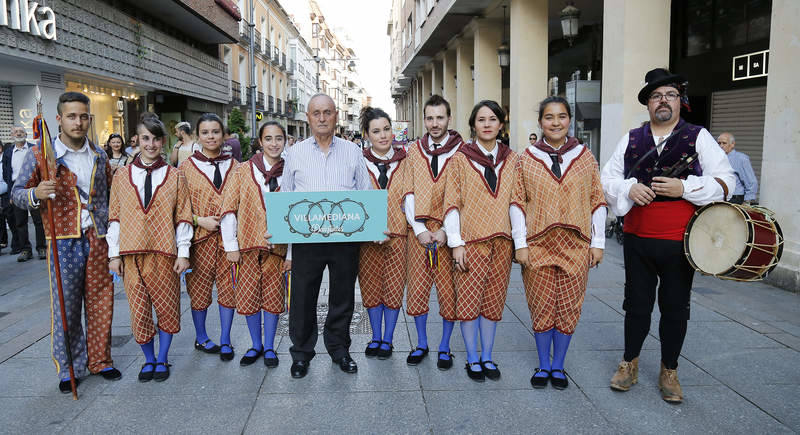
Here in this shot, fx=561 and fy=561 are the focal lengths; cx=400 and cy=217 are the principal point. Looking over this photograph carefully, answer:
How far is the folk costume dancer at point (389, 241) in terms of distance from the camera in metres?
4.28

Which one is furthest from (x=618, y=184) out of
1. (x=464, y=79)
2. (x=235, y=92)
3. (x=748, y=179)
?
(x=235, y=92)

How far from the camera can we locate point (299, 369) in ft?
13.4

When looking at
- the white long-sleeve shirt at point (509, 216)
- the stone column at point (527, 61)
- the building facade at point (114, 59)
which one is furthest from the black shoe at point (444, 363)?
the building facade at point (114, 59)

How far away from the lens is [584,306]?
19.1 feet

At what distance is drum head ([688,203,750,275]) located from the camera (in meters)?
3.27

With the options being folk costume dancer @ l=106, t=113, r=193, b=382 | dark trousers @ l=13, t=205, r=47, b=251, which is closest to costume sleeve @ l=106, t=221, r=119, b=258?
folk costume dancer @ l=106, t=113, r=193, b=382

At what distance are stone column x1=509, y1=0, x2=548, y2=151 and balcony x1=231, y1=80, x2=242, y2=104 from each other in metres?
21.4

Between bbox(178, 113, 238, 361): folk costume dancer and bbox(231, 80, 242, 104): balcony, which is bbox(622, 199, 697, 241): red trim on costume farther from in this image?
bbox(231, 80, 242, 104): balcony

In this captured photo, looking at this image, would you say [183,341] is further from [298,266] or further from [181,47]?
[181,47]

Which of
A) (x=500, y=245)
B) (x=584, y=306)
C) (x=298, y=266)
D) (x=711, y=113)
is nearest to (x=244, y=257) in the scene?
(x=298, y=266)

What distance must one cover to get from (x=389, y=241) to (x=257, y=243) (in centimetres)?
97

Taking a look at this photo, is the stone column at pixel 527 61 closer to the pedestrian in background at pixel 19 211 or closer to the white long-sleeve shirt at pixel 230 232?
the pedestrian in background at pixel 19 211

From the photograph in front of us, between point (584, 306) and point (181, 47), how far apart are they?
783 inches

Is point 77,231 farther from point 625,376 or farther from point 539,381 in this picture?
point 625,376
